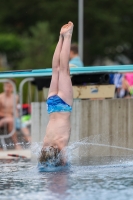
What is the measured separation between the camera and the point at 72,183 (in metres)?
6.88

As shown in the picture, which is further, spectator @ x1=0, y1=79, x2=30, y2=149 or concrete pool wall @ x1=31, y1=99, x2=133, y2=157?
spectator @ x1=0, y1=79, x2=30, y2=149

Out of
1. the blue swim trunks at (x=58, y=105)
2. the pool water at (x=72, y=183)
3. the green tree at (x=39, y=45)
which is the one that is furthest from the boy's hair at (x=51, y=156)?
the green tree at (x=39, y=45)

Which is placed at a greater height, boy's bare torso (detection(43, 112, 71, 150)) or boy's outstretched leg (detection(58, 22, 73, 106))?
boy's outstretched leg (detection(58, 22, 73, 106))

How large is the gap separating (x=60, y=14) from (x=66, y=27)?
118ft

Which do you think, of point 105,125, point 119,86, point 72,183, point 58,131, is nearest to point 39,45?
point 119,86

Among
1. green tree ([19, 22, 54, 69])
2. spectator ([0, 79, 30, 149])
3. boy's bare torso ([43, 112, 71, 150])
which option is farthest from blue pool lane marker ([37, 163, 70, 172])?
green tree ([19, 22, 54, 69])

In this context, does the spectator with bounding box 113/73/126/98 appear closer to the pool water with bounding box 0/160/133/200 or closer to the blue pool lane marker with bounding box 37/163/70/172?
the pool water with bounding box 0/160/133/200

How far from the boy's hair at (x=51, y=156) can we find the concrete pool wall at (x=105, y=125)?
159 cm

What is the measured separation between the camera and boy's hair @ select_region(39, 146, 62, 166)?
331 inches

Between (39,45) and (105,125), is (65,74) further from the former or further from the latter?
(39,45)

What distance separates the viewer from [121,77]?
1319cm

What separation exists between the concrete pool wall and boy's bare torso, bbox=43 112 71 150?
137 cm

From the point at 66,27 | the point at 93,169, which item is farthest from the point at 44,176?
the point at 66,27

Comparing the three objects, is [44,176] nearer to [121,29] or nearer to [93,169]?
[93,169]
